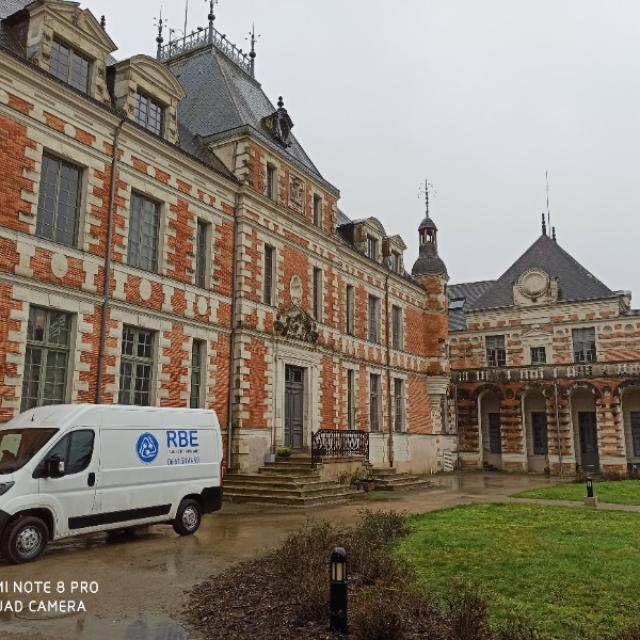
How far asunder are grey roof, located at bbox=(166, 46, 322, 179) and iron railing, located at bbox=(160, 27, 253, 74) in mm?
514

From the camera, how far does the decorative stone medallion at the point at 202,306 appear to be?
58.2 ft

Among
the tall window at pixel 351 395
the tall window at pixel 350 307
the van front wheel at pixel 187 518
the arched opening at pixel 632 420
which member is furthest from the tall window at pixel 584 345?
the van front wheel at pixel 187 518

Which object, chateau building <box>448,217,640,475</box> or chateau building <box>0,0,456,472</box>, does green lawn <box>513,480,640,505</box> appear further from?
chateau building <box>448,217,640,475</box>

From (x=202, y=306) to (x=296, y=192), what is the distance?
264 inches

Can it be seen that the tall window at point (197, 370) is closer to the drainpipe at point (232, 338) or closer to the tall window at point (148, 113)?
the drainpipe at point (232, 338)

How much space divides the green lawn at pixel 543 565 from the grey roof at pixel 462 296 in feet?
92.8

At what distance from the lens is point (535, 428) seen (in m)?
Answer: 36.0

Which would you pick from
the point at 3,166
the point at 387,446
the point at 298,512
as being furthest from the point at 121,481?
the point at 387,446

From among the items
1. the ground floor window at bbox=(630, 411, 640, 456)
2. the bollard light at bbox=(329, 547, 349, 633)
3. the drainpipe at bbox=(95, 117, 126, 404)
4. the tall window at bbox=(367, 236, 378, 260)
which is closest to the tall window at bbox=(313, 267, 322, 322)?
the tall window at bbox=(367, 236, 378, 260)

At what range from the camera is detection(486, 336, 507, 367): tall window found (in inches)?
1490

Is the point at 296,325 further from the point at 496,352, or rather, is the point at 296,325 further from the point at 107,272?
the point at 496,352

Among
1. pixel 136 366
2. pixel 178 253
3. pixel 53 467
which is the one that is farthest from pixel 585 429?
pixel 53 467

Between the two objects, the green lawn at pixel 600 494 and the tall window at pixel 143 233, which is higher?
the tall window at pixel 143 233

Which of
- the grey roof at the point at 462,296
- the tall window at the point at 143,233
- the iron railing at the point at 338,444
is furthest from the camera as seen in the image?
the grey roof at the point at 462,296
